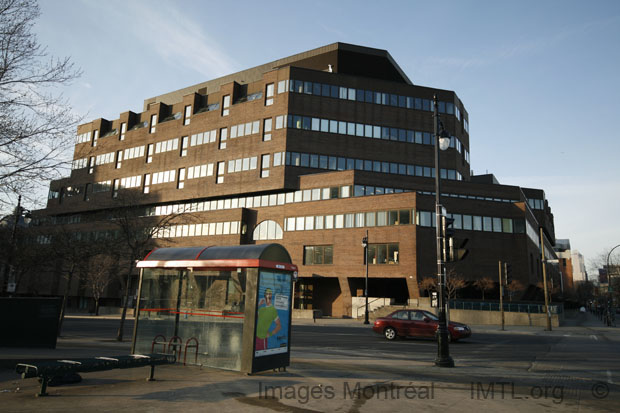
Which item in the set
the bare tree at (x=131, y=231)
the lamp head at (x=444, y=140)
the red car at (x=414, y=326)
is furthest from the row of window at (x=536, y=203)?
the lamp head at (x=444, y=140)

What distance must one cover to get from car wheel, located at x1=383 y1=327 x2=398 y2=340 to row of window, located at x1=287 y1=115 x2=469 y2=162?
3358 cm

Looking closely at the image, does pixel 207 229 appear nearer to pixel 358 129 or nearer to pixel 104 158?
pixel 358 129

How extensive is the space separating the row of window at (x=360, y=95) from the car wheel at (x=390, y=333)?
120 ft

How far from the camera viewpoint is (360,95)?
52.5 meters

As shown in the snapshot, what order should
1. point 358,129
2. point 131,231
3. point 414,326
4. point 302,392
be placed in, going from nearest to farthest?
point 302,392, point 414,326, point 131,231, point 358,129

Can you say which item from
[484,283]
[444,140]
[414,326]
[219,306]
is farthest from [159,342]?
[484,283]

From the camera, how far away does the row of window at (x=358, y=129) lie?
5062 cm

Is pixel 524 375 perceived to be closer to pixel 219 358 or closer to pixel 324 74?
pixel 219 358

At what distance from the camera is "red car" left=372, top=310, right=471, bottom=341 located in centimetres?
2002

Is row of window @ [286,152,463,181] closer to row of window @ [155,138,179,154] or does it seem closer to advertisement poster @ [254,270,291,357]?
row of window @ [155,138,179,154]

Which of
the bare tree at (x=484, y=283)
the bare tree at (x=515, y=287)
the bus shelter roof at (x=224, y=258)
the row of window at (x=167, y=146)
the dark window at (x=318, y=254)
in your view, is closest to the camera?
the bus shelter roof at (x=224, y=258)

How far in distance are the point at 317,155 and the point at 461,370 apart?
4072 cm

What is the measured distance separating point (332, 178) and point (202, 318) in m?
37.6

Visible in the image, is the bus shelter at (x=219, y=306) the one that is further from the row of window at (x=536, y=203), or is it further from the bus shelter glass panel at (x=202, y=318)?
the row of window at (x=536, y=203)
